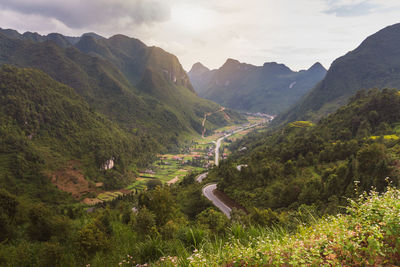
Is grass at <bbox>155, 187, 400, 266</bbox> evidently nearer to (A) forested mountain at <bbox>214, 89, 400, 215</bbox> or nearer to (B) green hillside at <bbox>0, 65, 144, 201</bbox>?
(A) forested mountain at <bbox>214, 89, 400, 215</bbox>

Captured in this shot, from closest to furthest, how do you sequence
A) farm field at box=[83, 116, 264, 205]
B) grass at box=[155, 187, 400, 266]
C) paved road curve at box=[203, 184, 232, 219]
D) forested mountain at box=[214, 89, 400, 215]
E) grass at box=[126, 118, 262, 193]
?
grass at box=[155, 187, 400, 266] → forested mountain at box=[214, 89, 400, 215] → paved road curve at box=[203, 184, 232, 219] → farm field at box=[83, 116, 264, 205] → grass at box=[126, 118, 262, 193]

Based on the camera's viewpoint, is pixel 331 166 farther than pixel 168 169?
No

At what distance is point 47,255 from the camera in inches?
413

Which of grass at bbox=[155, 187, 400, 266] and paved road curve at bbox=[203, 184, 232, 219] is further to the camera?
paved road curve at bbox=[203, 184, 232, 219]

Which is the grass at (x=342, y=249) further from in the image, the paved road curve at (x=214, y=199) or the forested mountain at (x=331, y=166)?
the paved road curve at (x=214, y=199)

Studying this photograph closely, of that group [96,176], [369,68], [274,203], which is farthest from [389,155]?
[369,68]

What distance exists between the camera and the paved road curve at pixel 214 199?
42.4 m

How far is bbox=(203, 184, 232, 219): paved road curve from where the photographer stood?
4241 centimetres

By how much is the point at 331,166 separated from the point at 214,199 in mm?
26645

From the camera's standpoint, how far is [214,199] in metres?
49.3

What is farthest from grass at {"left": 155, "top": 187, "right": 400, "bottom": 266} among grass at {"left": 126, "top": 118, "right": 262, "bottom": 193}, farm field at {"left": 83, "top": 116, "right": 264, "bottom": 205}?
grass at {"left": 126, "top": 118, "right": 262, "bottom": 193}

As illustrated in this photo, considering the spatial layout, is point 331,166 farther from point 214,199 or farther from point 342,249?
point 342,249

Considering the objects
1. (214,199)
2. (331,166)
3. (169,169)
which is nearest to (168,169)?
(169,169)

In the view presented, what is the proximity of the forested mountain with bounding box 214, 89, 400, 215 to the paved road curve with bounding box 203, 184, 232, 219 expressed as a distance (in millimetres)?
3399
